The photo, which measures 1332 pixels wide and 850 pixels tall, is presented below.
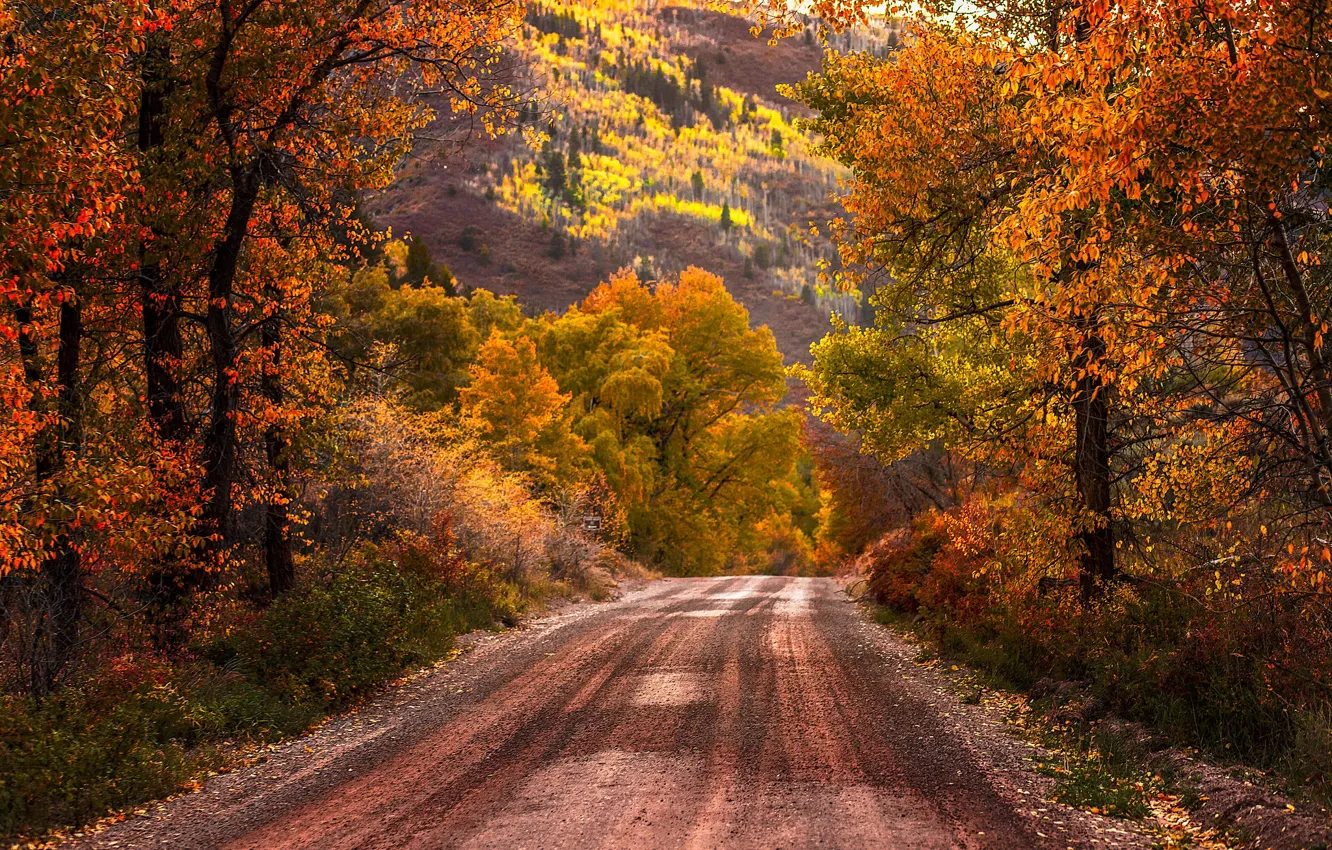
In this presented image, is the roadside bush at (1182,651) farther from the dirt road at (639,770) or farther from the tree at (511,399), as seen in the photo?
the tree at (511,399)

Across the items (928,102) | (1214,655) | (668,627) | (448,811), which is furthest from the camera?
(668,627)

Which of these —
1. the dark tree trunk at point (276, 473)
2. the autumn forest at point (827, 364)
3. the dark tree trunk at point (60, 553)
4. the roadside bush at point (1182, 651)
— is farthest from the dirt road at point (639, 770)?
the dark tree trunk at point (276, 473)

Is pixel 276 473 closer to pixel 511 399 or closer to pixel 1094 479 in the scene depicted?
pixel 1094 479

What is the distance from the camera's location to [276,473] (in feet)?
41.3

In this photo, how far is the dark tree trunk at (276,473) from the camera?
40.3 ft

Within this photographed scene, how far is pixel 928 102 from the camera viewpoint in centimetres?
1007

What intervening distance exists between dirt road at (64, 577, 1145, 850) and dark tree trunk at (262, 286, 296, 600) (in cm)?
282

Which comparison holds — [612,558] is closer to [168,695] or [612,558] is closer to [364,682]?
[364,682]

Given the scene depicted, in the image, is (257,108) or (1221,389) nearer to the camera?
(1221,389)

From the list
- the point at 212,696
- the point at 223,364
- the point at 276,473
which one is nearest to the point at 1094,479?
the point at 212,696

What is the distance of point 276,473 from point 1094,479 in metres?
10.3

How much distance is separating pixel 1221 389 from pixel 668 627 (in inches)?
440

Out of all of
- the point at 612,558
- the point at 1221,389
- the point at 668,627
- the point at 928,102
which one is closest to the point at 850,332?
the point at 668,627

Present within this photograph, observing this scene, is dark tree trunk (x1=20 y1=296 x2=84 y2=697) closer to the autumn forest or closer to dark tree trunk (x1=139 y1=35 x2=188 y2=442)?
the autumn forest
